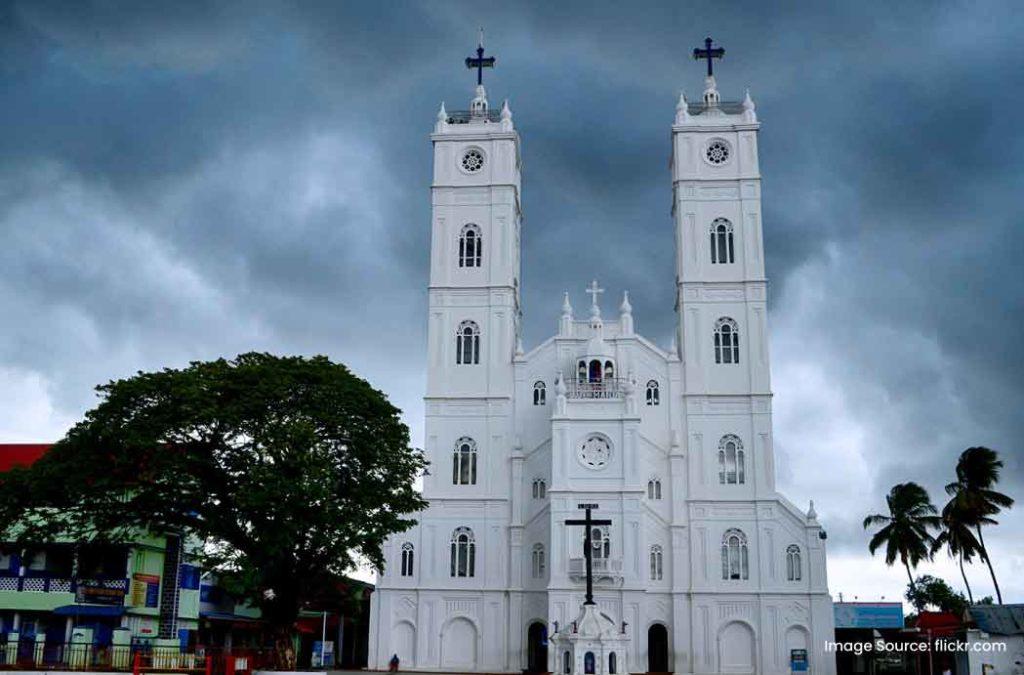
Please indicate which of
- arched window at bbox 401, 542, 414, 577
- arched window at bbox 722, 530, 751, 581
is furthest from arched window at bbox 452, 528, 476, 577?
arched window at bbox 722, 530, 751, 581

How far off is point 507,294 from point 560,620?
52.9 feet

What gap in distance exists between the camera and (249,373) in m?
33.5

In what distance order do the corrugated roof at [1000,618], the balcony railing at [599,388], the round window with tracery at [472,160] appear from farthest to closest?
the round window with tracery at [472,160], the balcony railing at [599,388], the corrugated roof at [1000,618]

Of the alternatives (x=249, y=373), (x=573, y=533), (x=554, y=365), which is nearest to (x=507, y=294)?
(x=554, y=365)

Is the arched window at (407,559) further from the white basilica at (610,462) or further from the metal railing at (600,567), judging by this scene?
the metal railing at (600,567)

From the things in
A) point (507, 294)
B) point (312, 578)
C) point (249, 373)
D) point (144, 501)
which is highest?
point (507, 294)

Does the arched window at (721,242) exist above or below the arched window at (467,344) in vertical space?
above

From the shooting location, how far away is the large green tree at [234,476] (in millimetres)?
31812

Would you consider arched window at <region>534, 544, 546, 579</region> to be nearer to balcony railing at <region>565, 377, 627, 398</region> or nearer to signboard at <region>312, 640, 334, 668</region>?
balcony railing at <region>565, 377, 627, 398</region>

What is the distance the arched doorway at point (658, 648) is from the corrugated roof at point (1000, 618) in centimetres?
1426

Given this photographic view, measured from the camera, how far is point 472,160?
5638cm

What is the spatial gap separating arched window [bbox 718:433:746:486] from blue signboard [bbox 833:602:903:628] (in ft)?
24.0

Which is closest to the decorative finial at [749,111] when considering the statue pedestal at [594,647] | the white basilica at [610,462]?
the white basilica at [610,462]

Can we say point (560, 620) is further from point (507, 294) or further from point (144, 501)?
point (144, 501)
